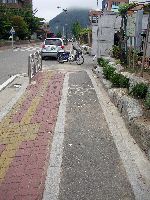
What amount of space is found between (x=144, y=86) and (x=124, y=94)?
0.66 meters

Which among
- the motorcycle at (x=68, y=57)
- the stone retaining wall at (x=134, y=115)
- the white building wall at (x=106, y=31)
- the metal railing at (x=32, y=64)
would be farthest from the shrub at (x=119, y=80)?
the motorcycle at (x=68, y=57)

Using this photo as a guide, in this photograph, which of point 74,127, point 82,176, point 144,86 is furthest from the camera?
point 144,86

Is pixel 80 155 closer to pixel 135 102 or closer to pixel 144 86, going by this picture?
pixel 135 102

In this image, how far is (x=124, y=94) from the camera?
9.45 meters

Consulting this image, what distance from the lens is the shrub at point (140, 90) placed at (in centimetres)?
888

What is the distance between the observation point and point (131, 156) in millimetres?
6551

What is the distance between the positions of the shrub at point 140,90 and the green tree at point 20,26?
2127 inches

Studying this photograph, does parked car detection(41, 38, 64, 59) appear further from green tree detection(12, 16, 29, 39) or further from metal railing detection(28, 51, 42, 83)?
green tree detection(12, 16, 29, 39)

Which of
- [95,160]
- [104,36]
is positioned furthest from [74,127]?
[104,36]

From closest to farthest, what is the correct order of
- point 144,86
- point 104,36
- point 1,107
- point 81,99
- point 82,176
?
point 82,176 < point 144,86 < point 1,107 < point 81,99 < point 104,36

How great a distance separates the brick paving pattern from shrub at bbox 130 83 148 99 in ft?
6.20

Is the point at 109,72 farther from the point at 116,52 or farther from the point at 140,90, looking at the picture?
the point at 116,52

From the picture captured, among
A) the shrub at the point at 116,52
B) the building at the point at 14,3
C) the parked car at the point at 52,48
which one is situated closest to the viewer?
the shrub at the point at 116,52

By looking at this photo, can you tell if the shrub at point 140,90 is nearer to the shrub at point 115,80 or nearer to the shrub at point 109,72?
the shrub at point 115,80
